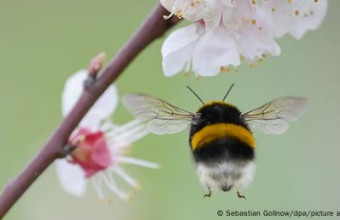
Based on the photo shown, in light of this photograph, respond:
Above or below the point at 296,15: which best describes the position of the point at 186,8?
above

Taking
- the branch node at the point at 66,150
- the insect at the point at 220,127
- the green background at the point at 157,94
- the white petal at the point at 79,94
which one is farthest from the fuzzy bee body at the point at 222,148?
the green background at the point at 157,94

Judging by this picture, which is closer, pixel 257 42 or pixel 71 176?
pixel 257 42

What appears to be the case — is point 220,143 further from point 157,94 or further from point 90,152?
point 157,94

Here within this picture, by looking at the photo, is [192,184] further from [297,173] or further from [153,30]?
[153,30]

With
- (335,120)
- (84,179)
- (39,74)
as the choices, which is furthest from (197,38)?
(39,74)

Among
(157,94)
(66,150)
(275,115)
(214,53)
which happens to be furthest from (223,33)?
(157,94)

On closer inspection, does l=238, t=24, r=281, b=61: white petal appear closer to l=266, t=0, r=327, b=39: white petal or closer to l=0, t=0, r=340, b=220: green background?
l=266, t=0, r=327, b=39: white petal

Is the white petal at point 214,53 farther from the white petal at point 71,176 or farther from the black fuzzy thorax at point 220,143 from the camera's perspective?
the white petal at point 71,176

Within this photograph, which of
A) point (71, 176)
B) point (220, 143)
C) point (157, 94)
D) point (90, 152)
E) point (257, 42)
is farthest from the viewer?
point (157, 94)
